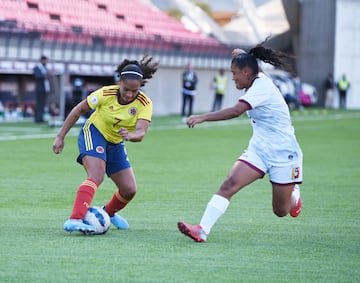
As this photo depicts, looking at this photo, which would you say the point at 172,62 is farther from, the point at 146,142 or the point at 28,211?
the point at 28,211

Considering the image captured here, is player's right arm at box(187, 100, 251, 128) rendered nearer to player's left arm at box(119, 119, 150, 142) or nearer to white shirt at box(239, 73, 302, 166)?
white shirt at box(239, 73, 302, 166)

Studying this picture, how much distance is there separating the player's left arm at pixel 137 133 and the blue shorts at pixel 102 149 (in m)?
0.41

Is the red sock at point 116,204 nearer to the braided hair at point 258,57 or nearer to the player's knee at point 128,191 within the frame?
the player's knee at point 128,191

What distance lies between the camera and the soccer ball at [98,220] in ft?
31.3

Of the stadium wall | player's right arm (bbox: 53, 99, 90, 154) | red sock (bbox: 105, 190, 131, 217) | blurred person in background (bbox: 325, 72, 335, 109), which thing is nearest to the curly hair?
player's right arm (bbox: 53, 99, 90, 154)

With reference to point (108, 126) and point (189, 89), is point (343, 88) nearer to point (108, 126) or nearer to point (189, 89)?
point (189, 89)

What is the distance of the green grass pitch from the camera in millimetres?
7613

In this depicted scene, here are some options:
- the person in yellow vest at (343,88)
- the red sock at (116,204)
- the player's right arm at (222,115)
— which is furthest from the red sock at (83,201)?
the person in yellow vest at (343,88)

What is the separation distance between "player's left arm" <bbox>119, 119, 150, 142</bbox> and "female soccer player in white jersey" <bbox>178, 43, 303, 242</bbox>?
3.10 feet

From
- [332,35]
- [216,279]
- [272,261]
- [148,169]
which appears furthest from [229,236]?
[332,35]

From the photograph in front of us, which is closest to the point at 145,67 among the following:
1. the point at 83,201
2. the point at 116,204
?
the point at 116,204

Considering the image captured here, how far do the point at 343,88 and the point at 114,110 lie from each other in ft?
154

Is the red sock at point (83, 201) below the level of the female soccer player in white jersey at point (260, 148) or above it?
below

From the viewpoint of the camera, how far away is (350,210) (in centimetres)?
1225
